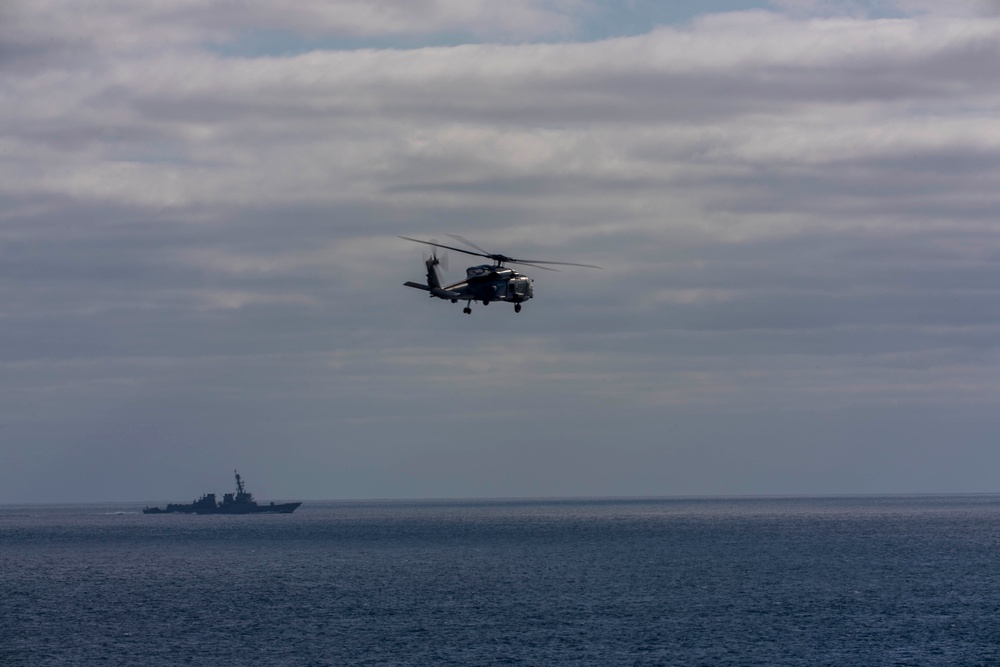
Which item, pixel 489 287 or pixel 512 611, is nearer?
pixel 489 287

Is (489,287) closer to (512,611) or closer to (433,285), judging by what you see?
(433,285)

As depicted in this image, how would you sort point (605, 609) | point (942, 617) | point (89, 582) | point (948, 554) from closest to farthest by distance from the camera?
point (942, 617)
point (605, 609)
point (89, 582)
point (948, 554)

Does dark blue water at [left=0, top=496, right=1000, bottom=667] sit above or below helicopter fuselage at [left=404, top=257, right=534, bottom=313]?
below

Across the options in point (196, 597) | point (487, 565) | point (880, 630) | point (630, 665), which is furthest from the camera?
point (487, 565)

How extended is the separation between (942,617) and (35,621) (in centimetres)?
8092

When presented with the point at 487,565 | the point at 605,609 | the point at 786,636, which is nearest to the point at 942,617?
the point at 786,636

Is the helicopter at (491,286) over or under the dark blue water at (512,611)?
over

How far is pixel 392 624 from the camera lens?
103 metres

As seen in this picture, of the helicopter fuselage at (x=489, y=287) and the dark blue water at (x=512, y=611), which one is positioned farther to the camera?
the dark blue water at (x=512, y=611)

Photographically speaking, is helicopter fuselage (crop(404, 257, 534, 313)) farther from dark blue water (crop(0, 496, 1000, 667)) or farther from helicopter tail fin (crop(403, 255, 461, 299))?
dark blue water (crop(0, 496, 1000, 667))

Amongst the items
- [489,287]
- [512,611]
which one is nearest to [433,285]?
[489,287]

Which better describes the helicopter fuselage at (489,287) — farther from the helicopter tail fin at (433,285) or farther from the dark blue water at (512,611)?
the dark blue water at (512,611)

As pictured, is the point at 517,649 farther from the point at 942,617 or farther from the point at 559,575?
the point at 559,575

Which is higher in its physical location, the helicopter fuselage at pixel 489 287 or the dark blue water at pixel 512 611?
the helicopter fuselage at pixel 489 287
